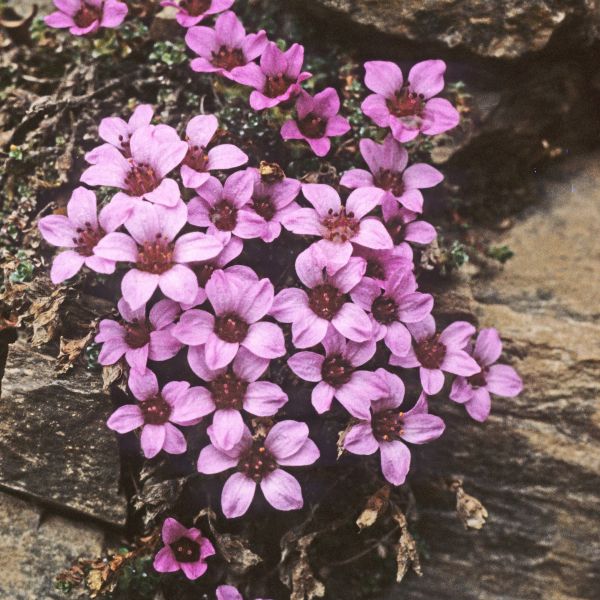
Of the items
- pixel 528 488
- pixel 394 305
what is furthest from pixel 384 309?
pixel 528 488

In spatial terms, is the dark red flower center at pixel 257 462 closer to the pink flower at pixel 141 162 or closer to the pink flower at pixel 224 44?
the pink flower at pixel 141 162

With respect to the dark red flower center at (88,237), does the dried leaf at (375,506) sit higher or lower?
lower

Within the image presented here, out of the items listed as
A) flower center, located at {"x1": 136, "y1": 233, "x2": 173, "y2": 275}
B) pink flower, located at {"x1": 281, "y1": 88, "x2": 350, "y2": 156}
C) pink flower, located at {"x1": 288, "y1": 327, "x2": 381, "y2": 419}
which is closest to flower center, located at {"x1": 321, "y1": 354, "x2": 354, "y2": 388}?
pink flower, located at {"x1": 288, "y1": 327, "x2": 381, "y2": 419}

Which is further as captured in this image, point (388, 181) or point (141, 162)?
point (388, 181)

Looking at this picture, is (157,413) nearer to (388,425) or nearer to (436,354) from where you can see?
(388,425)

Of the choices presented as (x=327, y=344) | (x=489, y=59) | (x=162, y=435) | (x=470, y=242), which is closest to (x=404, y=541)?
(x=327, y=344)

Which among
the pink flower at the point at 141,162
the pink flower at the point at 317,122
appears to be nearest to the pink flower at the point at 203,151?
the pink flower at the point at 141,162

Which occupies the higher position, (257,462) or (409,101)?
(409,101)

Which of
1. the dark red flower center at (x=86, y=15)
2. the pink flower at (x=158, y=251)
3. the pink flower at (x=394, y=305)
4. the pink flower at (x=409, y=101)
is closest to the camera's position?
the pink flower at (x=158, y=251)
